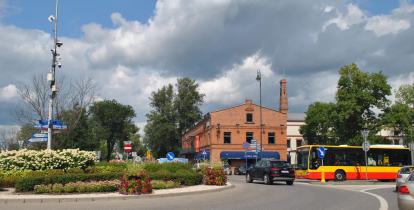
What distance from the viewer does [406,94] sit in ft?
236

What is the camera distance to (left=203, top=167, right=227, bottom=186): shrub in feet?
76.4

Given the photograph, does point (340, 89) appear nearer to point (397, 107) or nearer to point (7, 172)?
point (397, 107)

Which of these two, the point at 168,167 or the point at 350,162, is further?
the point at 350,162

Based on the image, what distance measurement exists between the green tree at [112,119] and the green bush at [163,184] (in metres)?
69.8

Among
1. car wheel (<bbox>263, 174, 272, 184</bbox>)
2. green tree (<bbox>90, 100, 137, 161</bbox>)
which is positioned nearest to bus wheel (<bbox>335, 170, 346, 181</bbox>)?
car wheel (<bbox>263, 174, 272, 184</bbox>)

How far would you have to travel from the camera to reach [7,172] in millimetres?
20891

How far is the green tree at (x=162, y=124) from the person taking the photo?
8506cm

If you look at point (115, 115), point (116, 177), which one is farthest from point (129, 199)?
point (115, 115)

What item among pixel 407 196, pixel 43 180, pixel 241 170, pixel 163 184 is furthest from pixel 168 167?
pixel 241 170

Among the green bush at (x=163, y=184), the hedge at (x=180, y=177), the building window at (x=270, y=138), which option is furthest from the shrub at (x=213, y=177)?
the building window at (x=270, y=138)

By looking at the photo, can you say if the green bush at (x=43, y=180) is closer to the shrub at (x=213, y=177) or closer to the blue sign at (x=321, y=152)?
the shrub at (x=213, y=177)

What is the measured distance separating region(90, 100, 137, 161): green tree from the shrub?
223 ft

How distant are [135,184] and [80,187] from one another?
84.2 inches

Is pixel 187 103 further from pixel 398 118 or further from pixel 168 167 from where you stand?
pixel 168 167
